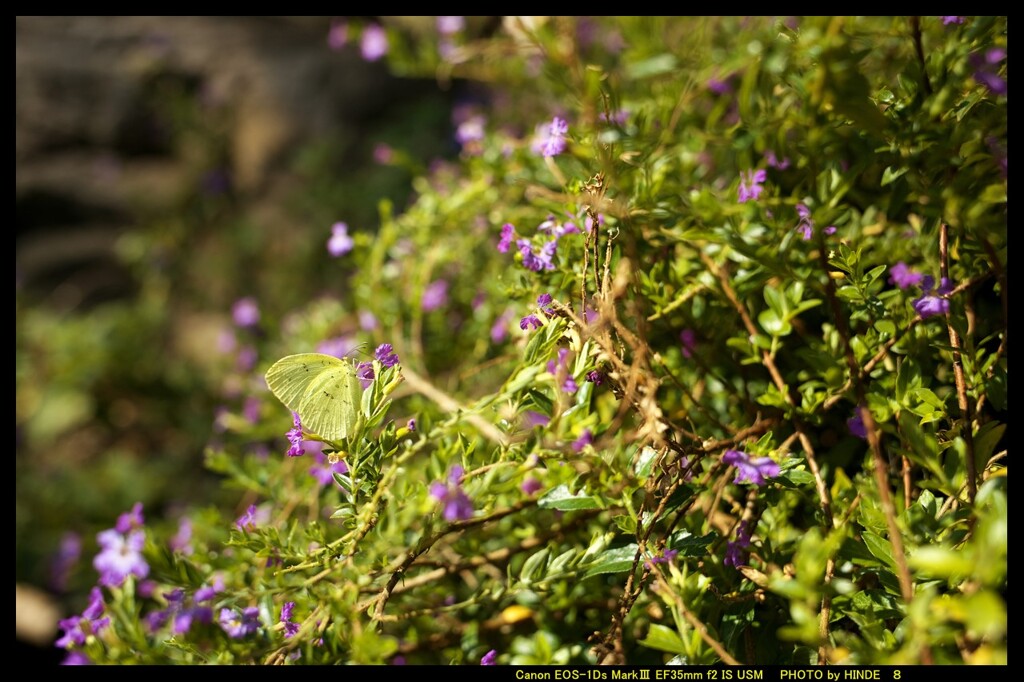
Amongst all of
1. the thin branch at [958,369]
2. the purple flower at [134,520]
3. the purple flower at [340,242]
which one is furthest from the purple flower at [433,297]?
the thin branch at [958,369]

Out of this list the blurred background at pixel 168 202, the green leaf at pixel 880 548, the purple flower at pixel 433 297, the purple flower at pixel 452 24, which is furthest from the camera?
the blurred background at pixel 168 202

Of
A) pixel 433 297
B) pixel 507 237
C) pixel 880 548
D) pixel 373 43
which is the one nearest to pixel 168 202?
pixel 373 43

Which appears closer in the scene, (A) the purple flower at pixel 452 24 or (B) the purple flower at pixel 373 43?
(A) the purple flower at pixel 452 24

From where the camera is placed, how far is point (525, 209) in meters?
1.50

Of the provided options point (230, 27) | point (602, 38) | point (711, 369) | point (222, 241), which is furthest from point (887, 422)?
point (230, 27)

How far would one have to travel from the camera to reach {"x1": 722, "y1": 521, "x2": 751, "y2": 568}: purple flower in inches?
35.3

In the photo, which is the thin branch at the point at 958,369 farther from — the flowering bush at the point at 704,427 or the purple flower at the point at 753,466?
the purple flower at the point at 753,466

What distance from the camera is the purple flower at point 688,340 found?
3.43ft

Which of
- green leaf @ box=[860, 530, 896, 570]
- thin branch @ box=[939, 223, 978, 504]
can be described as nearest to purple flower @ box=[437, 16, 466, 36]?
thin branch @ box=[939, 223, 978, 504]

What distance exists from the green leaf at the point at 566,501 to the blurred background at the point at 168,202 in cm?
235

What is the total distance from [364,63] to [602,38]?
7.48 feet

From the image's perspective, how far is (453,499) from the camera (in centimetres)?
77

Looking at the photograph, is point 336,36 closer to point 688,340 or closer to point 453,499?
point 688,340

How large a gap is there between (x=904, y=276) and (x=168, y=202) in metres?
4.37
